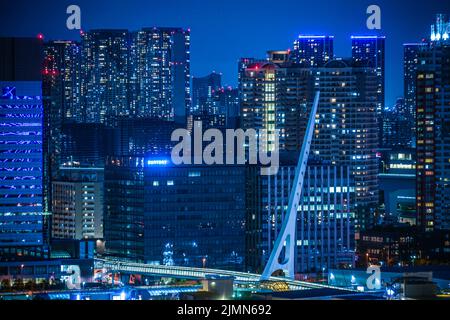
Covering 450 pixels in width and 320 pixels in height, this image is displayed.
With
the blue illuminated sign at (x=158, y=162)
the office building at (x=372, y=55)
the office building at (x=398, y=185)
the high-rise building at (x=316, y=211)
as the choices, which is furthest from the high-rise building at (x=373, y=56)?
the blue illuminated sign at (x=158, y=162)

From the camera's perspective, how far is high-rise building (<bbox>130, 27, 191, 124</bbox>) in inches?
1336

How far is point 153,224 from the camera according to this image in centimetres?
2683

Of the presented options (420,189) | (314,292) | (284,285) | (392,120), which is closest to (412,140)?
(392,120)

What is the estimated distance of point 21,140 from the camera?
1196 inches

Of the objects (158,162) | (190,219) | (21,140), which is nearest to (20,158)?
(21,140)

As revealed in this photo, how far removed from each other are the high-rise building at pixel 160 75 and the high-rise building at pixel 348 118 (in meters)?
3.50

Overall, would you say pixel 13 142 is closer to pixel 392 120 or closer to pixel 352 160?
pixel 352 160

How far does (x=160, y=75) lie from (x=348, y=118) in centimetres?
506

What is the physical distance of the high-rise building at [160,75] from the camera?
111 feet

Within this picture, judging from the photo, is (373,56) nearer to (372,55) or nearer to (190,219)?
(372,55)

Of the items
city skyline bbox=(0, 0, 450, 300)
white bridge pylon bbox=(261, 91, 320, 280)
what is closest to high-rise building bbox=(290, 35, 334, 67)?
city skyline bbox=(0, 0, 450, 300)

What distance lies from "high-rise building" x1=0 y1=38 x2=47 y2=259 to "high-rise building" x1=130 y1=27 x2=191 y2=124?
14.2ft

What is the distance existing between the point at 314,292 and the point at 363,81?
23.3 meters

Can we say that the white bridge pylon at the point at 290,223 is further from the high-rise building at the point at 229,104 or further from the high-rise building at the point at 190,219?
the high-rise building at the point at 229,104
